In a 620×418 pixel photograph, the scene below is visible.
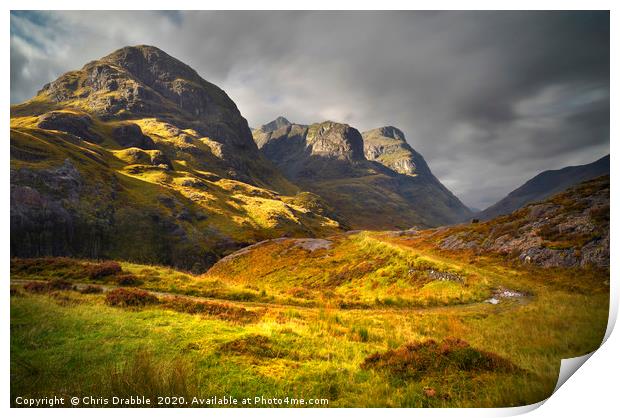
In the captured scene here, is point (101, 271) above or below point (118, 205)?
below

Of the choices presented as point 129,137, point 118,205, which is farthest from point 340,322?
point 129,137

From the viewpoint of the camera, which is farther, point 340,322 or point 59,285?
point 59,285

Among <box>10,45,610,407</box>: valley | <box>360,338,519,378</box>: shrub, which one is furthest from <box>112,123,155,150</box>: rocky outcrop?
<box>360,338,519,378</box>: shrub

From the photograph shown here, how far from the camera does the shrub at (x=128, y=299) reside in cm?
1218

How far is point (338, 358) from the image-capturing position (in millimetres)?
7848

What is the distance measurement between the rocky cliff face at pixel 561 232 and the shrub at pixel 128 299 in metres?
17.8

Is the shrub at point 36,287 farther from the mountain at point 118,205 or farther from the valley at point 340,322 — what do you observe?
the mountain at point 118,205

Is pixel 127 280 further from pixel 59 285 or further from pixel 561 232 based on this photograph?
pixel 561 232

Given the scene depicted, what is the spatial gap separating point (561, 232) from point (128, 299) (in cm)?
2138

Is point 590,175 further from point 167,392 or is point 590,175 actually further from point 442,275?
point 167,392

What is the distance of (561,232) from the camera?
49.6ft

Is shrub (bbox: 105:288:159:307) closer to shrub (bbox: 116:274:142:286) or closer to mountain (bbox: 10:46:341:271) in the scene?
mountain (bbox: 10:46:341:271)

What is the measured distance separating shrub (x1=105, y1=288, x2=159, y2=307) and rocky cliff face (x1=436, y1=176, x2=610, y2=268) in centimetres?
1776

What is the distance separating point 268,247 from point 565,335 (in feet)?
106
